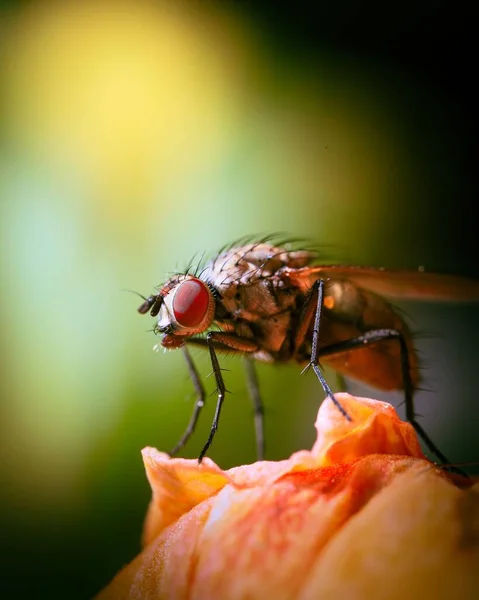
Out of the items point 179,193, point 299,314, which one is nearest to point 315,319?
point 299,314

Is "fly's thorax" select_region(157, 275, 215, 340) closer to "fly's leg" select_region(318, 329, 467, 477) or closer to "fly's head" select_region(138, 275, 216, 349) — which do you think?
"fly's head" select_region(138, 275, 216, 349)

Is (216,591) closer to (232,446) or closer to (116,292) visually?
(232,446)

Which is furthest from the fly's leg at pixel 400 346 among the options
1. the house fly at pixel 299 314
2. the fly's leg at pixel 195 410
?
the fly's leg at pixel 195 410

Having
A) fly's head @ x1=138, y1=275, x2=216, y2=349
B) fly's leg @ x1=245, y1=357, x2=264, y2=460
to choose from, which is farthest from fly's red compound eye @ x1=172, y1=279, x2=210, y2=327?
fly's leg @ x1=245, y1=357, x2=264, y2=460

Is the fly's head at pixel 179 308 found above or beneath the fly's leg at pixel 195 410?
above

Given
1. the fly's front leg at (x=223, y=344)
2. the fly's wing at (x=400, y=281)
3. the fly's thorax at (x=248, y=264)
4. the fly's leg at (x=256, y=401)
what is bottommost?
the fly's leg at (x=256, y=401)

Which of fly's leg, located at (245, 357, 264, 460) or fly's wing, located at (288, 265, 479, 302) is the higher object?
fly's wing, located at (288, 265, 479, 302)

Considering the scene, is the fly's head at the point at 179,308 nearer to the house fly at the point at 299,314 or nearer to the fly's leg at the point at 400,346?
the house fly at the point at 299,314

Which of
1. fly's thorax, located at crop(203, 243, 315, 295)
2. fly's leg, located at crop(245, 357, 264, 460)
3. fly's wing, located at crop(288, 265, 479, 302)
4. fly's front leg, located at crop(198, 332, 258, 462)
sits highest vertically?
fly's thorax, located at crop(203, 243, 315, 295)

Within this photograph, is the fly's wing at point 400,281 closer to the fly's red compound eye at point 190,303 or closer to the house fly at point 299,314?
the house fly at point 299,314
